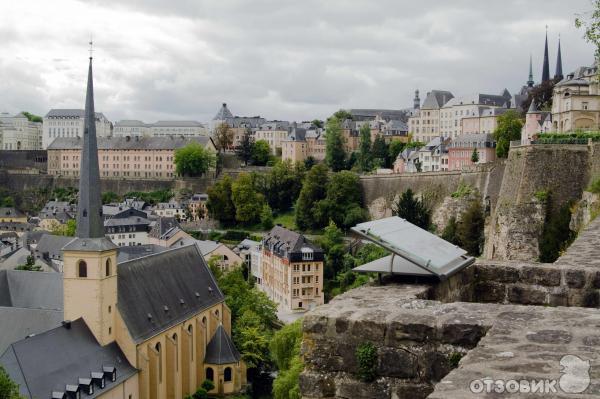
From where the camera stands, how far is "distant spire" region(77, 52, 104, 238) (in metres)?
36.2

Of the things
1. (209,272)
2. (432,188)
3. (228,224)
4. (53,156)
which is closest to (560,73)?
(432,188)

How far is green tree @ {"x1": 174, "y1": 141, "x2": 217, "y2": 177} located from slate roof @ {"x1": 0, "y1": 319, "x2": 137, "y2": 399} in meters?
81.3

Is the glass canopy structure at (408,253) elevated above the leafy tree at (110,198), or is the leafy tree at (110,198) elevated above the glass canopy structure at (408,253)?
the glass canopy structure at (408,253)

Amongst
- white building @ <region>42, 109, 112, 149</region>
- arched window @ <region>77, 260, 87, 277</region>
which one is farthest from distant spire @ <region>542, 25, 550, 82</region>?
white building @ <region>42, 109, 112, 149</region>

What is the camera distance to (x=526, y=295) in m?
8.44

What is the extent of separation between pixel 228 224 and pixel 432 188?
32.4 m

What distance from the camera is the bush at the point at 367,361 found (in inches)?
213

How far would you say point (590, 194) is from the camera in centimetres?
3422

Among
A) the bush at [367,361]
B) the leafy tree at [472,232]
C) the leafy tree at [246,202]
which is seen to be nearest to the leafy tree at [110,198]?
the leafy tree at [246,202]

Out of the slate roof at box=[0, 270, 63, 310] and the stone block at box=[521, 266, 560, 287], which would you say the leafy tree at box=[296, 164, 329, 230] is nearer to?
the slate roof at box=[0, 270, 63, 310]

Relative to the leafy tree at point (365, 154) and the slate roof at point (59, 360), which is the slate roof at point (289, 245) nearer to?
the slate roof at point (59, 360)

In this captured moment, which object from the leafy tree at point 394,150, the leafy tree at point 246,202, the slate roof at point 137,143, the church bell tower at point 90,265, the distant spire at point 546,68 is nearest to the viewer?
the church bell tower at point 90,265

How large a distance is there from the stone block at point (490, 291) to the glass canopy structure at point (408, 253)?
96 centimetres

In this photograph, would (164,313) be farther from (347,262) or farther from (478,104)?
(478,104)
